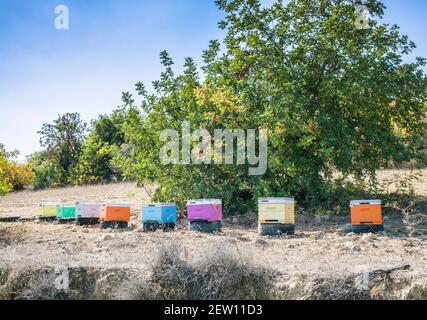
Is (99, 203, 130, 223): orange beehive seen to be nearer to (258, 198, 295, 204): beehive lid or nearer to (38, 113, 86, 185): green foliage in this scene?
(258, 198, 295, 204): beehive lid

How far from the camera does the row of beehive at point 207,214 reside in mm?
9531

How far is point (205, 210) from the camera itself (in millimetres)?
10180

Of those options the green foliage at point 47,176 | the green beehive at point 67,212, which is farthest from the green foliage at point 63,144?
the green beehive at point 67,212

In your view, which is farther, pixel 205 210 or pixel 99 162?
pixel 99 162

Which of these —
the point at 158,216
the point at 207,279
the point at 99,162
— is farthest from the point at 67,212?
the point at 99,162

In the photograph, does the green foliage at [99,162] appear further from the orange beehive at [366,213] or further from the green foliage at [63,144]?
the orange beehive at [366,213]

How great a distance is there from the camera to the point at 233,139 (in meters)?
12.1

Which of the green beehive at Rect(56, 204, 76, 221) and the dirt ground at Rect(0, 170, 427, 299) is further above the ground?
the green beehive at Rect(56, 204, 76, 221)

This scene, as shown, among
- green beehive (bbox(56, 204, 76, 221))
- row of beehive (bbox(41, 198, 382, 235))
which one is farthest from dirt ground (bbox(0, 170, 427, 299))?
green beehive (bbox(56, 204, 76, 221))

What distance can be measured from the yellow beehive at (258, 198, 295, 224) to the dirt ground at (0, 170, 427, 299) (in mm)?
357

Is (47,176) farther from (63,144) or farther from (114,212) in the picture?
(114,212)

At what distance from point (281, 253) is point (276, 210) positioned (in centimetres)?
202

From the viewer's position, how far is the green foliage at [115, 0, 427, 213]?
11453mm
